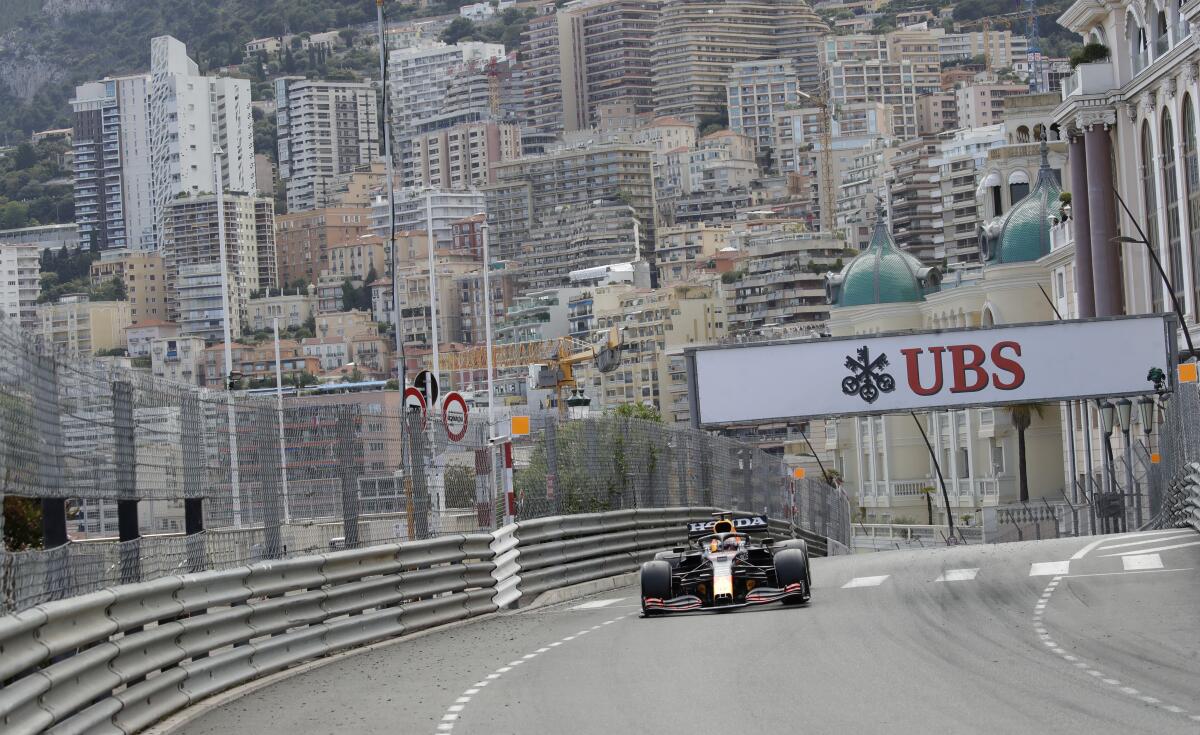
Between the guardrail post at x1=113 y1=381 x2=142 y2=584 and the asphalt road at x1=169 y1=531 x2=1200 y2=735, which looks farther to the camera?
the guardrail post at x1=113 y1=381 x2=142 y2=584

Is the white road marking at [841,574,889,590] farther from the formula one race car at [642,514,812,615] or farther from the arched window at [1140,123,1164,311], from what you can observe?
the arched window at [1140,123,1164,311]

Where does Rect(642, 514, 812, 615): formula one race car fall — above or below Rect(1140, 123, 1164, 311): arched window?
below

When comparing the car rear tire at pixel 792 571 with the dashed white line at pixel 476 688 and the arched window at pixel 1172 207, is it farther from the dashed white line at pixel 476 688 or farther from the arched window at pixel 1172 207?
the arched window at pixel 1172 207

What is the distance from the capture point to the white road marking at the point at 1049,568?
2585 centimetres

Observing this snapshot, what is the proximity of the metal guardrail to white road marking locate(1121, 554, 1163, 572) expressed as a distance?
23.0 ft

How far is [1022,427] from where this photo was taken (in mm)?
99188

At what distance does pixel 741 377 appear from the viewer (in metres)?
55.2

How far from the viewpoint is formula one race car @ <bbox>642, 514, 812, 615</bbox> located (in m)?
22.7

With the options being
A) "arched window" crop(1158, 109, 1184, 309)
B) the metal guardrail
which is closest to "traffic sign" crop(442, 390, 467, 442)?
the metal guardrail

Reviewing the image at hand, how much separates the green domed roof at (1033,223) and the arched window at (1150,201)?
23.4 metres

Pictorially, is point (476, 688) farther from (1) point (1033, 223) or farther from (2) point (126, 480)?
(1) point (1033, 223)

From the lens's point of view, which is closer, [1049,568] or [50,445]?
[50,445]

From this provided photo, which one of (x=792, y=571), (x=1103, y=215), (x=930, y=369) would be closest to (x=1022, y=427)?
(x=1103, y=215)

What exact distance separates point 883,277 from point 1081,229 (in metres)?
45.1
